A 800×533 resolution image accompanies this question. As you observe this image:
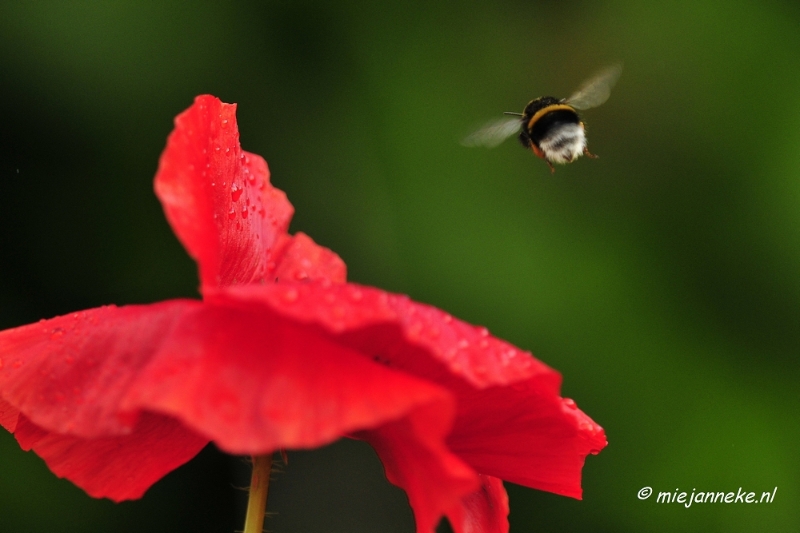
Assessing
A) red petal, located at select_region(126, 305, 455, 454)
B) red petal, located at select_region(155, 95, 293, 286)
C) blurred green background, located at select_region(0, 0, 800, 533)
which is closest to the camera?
red petal, located at select_region(126, 305, 455, 454)

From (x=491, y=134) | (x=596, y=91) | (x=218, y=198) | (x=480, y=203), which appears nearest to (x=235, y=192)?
(x=218, y=198)

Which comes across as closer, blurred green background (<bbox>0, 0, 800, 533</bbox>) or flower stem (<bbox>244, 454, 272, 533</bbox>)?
flower stem (<bbox>244, 454, 272, 533</bbox>)

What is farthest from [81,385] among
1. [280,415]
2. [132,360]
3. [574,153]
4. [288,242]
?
[574,153]

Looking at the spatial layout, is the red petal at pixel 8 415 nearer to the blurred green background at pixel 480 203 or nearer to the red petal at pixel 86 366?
the red petal at pixel 86 366

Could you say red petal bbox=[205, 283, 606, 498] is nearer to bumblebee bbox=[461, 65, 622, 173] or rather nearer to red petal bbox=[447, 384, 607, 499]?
red petal bbox=[447, 384, 607, 499]

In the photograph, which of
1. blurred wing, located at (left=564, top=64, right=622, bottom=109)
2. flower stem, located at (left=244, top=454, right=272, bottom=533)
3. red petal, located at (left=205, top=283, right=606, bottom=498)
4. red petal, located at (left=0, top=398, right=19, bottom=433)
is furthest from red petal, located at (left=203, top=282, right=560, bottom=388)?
blurred wing, located at (left=564, top=64, right=622, bottom=109)

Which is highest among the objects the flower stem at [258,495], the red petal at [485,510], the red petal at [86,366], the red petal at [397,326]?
the red petal at [397,326]

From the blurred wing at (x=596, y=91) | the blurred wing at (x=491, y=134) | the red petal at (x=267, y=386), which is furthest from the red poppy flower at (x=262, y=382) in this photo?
the blurred wing at (x=596, y=91)
